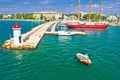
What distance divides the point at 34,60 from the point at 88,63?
31.1ft

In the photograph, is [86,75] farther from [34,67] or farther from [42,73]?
[34,67]

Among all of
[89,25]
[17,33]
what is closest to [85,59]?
[17,33]

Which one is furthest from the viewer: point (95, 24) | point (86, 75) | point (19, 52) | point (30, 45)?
point (95, 24)

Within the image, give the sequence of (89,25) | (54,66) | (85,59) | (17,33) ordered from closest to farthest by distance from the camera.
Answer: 1. (54,66)
2. (85,59)
3. (17,33)
4. (89,25)

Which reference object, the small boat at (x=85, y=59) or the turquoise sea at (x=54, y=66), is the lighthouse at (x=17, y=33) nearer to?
the turquoise sea at (x=54, y=66)

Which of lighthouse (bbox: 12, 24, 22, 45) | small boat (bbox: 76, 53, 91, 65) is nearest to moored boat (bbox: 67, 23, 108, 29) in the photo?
lighthouse (bbox: 12, 24, 22, 45)

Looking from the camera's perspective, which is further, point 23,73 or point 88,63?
point 88,63

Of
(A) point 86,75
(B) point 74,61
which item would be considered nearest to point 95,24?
(B) point 74,61

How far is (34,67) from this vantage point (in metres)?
32.5

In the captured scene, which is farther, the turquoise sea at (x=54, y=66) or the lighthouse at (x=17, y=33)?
the lighthouse at (x=17, y=33)

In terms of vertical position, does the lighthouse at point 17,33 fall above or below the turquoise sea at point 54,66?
above

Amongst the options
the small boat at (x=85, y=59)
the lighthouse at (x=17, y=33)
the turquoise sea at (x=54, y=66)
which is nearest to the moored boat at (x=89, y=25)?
the lighthouse at (x=17, y=33)

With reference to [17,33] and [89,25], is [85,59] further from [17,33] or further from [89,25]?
[89,25]

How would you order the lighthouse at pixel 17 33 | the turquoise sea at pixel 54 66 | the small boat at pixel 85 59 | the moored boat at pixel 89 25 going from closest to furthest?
the turquoise sea at pixel 54 66, the small boat at pixel 85 59, the lighthouse at pixel 17 33, the moored boat at pixel 89 25
